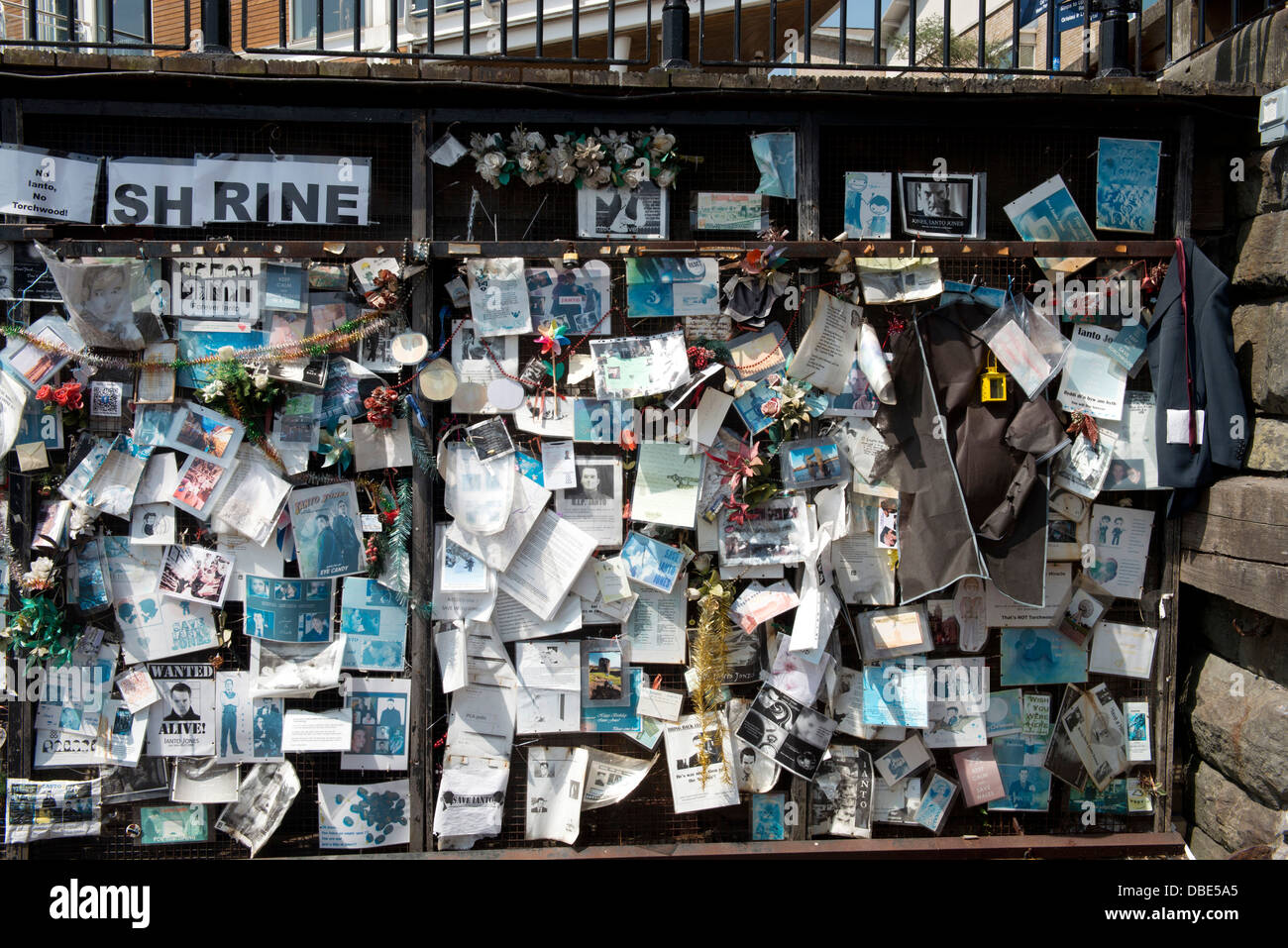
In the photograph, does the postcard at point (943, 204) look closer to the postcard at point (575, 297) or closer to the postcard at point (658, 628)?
the postcard at point (575, 297)

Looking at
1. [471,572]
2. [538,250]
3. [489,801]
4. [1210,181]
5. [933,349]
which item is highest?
[1210,181]

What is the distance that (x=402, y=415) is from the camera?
13.2 feet

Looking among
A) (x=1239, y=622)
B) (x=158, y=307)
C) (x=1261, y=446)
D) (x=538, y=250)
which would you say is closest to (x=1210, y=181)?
(x=1261, y=446)

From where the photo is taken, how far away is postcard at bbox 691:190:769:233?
4.12 meters

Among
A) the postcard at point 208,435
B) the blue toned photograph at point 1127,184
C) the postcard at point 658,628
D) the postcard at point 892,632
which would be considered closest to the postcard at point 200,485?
the postcard at point 208,435

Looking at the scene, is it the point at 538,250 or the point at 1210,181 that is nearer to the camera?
the point at 538,250

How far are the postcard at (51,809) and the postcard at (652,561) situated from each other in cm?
270

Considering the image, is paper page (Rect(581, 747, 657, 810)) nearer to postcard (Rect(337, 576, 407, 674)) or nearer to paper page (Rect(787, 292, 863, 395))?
postcard (Rect(337, 576, 407, 674))

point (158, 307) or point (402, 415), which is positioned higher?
point (158, 307)

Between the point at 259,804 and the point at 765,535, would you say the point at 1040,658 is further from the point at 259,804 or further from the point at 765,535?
the point at 259,804

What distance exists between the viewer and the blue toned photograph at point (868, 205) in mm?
4156

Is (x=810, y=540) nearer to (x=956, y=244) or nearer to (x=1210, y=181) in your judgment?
(x=956, y=244)

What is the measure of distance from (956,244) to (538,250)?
195 cm

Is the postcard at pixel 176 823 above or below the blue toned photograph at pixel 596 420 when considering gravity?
below
